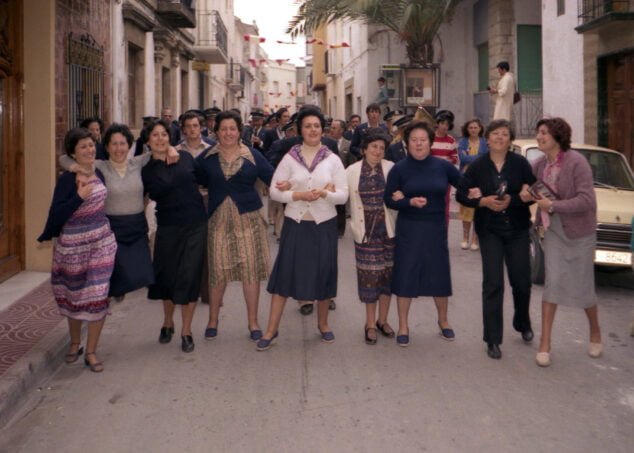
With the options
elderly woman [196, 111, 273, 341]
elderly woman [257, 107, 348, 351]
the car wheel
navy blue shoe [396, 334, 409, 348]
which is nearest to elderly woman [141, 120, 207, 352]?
elderly woman [196, 111, 273, 341]

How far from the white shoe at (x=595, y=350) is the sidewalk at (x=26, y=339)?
13.0 ft

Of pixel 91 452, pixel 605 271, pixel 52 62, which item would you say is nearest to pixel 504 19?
pixel 605 271

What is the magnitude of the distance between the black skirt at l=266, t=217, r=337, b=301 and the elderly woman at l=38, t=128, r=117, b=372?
1318 millimetres

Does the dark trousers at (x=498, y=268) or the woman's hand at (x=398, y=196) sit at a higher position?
the woman's hand at (x=398, y=196)

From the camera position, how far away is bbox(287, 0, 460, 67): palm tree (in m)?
20.6

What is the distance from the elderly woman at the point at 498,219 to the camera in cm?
574

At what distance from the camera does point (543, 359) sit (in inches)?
215

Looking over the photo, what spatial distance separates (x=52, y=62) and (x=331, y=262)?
16.0 feet

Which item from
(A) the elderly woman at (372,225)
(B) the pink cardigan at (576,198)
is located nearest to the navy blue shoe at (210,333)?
(A) the elderly woman at (372,225)

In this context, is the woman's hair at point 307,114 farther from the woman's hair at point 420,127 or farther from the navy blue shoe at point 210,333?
the navy blue shoe at point 210,333

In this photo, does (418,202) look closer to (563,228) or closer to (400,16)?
(563,228)

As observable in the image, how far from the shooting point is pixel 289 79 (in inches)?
3612

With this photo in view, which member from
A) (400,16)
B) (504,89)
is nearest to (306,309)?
(504,89)

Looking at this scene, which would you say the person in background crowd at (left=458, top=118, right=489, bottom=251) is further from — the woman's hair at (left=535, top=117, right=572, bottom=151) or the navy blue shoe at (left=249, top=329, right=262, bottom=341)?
the navy blue shoe at (left=249, top=329, right=262, bottom=341)
